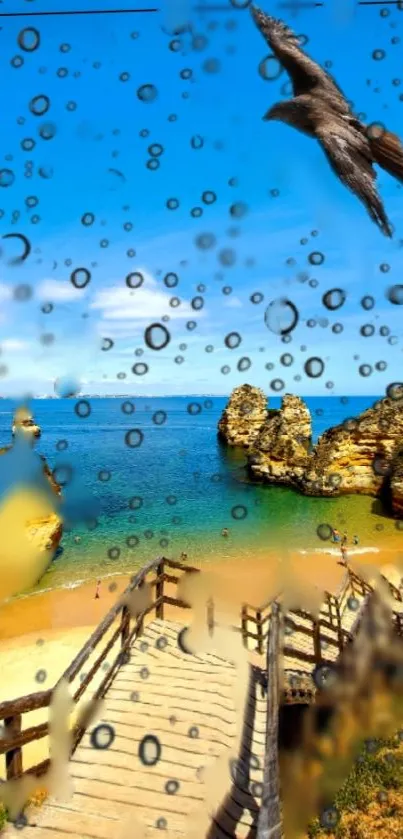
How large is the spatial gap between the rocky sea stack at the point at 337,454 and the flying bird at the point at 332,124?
92.8 ft

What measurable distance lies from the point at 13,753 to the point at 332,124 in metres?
5.20

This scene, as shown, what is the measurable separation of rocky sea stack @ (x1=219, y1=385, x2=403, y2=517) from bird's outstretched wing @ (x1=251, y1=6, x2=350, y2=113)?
28270 millimetres

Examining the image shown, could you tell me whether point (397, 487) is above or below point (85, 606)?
above

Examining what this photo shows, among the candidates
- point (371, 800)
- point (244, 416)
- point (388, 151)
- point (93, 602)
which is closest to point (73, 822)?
point (371, 800)

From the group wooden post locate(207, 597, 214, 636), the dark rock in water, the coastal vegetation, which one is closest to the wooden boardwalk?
wooden post locate(207, 597, 214, 636)

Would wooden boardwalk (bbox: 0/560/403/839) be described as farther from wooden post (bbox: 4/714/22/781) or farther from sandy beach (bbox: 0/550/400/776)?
sandy beach (bbox: 0/550/400/776)

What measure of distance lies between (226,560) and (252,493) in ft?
55.2

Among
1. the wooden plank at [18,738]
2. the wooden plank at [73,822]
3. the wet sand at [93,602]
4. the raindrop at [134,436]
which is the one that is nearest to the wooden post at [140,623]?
the wet sand at [93,602]

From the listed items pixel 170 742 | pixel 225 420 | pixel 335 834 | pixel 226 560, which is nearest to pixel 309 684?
pixel 335 834

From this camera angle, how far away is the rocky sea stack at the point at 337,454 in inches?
1359

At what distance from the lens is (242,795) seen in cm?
487

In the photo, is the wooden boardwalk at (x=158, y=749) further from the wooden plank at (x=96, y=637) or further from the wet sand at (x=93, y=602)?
the wet sand at (x=93, y=602)

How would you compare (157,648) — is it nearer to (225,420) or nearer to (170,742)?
(170,742)

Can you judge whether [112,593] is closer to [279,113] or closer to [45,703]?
[45,703]
